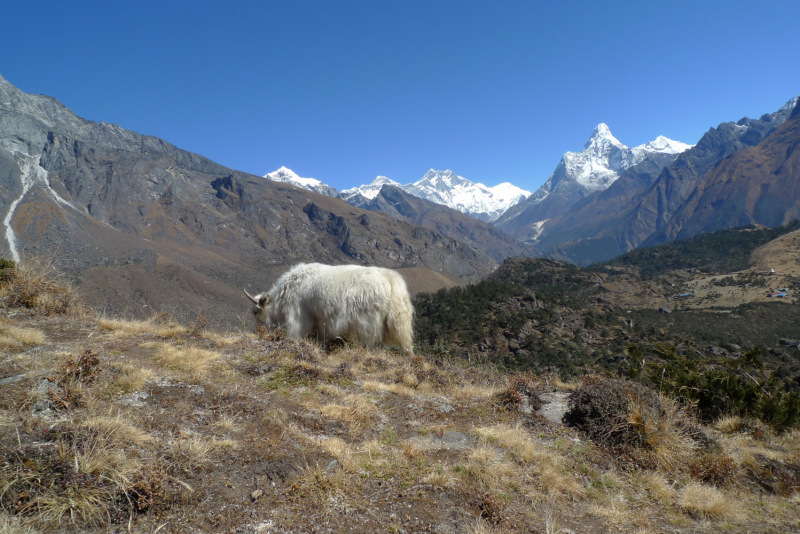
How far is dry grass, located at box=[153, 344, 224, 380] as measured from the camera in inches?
225

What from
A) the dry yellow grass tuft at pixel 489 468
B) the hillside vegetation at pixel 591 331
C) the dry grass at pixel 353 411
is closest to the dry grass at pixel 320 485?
the dry grass at pixel 353 411

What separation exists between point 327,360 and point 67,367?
3879 millimetres

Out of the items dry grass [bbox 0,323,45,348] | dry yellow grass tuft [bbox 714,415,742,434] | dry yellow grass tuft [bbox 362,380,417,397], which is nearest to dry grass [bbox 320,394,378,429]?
dry yellow grass tuft [bbox 362,380,417,397]

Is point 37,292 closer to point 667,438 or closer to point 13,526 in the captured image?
point 13,526

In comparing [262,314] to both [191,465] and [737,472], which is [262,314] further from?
[737,472]

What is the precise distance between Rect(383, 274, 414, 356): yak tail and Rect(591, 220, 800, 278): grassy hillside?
85.3 m

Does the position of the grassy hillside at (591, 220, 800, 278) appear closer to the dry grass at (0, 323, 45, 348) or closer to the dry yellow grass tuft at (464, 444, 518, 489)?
Result: the dry yellow grass tuft at (464, 444, 518, 489)

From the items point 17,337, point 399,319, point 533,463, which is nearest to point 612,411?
point 533,463

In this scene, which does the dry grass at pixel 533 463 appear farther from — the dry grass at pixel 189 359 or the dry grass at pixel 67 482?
the dry grass at pixel 189 359

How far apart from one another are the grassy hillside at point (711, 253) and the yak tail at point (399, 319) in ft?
280

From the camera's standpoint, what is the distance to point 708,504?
3.67 m

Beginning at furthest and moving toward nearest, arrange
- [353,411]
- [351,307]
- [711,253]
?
1. [711,253]
2. [351,307]
3. [353,411]

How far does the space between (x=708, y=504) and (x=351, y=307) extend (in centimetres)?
638

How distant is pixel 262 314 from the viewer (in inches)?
376
